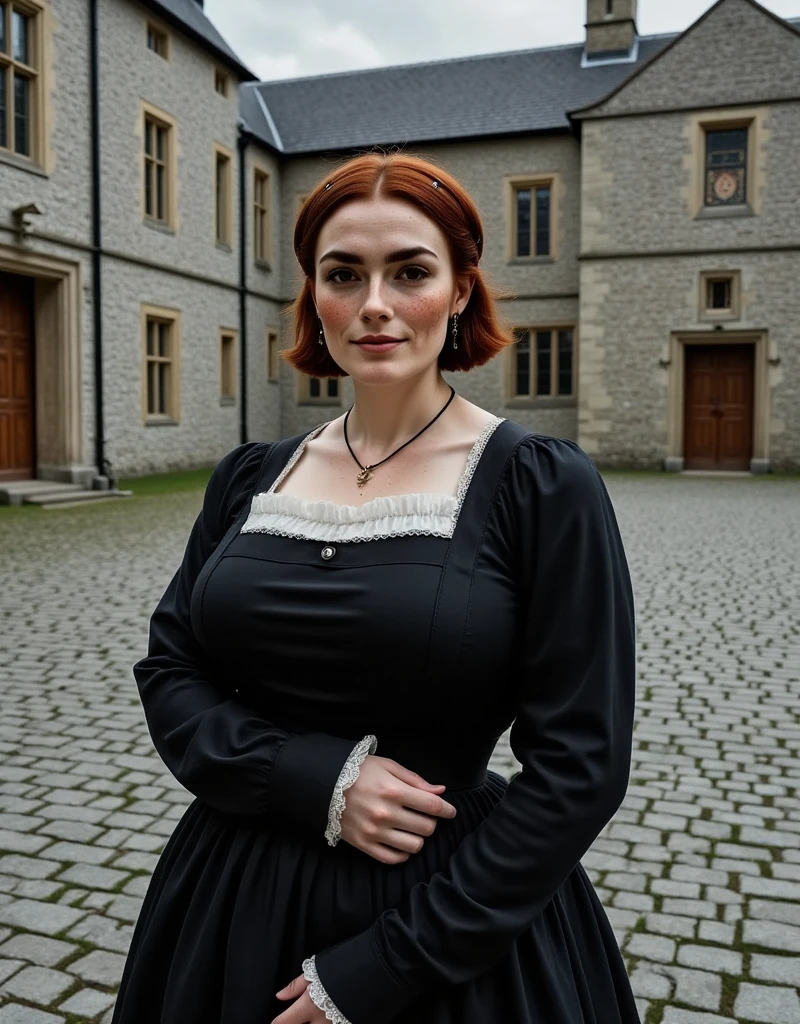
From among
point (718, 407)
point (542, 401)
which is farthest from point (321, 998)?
point (542, 401)

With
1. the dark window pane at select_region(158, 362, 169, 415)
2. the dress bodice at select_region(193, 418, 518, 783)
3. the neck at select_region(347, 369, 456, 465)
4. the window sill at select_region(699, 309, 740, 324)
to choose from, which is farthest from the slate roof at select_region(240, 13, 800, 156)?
the dress bodice at select_region(193, 418, 518, 783)

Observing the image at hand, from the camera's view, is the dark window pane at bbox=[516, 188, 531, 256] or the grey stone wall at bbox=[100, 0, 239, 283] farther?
the dark window pane at bbox=[516, 188, 531, 256]

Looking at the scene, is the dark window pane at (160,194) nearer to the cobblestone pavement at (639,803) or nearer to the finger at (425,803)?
the cobblestone pavement at (639,803)

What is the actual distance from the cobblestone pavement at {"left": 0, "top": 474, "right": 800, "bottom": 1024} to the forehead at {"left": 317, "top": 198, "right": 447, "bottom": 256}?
6.35 ft

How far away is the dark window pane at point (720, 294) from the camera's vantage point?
21.2m

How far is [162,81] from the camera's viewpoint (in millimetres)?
18062

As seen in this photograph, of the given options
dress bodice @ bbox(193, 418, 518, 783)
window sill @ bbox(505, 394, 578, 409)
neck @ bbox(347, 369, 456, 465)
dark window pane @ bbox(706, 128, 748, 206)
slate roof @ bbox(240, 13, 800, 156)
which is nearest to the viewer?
dress bodice @ bbox(193, 418, 518, 783)

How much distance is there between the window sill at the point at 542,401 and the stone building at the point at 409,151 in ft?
0.17

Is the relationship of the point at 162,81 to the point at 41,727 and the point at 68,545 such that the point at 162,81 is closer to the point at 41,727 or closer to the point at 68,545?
the point at 68,545

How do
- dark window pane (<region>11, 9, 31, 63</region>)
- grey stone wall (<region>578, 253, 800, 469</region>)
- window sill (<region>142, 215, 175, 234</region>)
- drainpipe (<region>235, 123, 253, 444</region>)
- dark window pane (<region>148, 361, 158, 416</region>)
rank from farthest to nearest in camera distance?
1. drainpipe (<region>235, 123, 253, 444</region>)
2. grey stone wall (<region>578, 253, 800, 469</region>)
3. dark window pane (<region>148, 361, 158, 416</region>)
4. window sill (<region>142, 215, 175, 234</region>)
5. dark window pane (<region>11, 9, 31, 63</region>)

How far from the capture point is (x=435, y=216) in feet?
4.84

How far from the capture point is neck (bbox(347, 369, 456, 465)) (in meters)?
1.62

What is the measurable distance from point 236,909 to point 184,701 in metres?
0.32

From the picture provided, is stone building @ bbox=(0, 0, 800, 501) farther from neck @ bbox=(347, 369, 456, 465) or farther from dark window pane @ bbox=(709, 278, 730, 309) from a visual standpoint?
neck @ bbox=(347, 369, 456, 465)
